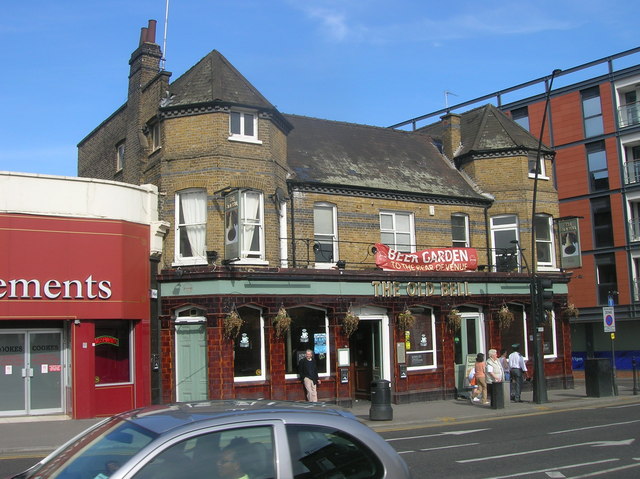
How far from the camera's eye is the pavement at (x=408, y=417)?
13.8 meters

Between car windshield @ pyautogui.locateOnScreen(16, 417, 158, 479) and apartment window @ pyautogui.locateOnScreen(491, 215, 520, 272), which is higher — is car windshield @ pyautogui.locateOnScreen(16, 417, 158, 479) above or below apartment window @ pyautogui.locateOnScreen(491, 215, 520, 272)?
below

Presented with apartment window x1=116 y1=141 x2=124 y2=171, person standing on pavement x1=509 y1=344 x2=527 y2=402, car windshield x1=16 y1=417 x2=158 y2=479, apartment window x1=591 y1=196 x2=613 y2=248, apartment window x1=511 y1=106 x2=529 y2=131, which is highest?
apartment window x1=511 y1=106 x2=529 y2=131

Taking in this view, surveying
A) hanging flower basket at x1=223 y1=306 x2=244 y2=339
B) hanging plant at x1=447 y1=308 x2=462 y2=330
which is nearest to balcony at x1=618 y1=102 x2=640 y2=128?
hanging plant at x1=447 y1=308 x2=462 y2=330

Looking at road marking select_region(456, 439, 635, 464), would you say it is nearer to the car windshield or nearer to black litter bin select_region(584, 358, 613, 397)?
the car windshield

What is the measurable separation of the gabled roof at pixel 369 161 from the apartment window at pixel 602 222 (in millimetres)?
14109

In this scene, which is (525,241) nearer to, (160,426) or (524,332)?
(524,332)

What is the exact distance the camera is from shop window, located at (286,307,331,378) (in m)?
20.1

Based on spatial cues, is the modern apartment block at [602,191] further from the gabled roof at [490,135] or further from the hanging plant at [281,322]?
the hanging plant at [281,322]

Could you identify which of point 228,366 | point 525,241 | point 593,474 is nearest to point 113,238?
point 228,366

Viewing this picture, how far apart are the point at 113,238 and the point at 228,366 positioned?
471 cm

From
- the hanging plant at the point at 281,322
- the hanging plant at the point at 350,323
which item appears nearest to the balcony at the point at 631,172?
the hanging plant at the point at 350,323

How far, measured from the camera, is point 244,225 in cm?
1953

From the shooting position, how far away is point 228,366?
18438 mm

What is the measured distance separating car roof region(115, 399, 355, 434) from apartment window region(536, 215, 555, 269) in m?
22.4
